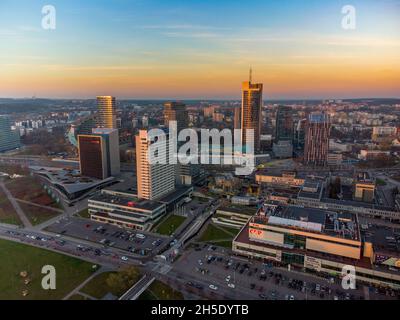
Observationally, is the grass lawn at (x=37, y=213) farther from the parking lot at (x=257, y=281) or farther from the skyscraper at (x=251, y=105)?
the skyscraper at (x=251, y=105)

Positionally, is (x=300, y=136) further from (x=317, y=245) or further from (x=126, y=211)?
(x=126, y=211)

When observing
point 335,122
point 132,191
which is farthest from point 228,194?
point 335,122

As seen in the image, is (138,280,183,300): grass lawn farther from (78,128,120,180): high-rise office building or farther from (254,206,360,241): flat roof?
(78,128,120,180): high-rise office building

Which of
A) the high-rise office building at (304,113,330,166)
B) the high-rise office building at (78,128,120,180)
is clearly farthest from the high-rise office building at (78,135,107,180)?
the high-rise office building at (304,113,330,166)

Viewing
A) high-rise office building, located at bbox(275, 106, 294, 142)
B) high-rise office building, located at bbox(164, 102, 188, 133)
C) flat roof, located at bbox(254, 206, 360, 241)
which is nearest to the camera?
flat roof, located at bbox(254, 206, 360, 241)

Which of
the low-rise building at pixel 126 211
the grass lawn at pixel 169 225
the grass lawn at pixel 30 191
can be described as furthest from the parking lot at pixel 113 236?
the grass lawn at pixel 30 191

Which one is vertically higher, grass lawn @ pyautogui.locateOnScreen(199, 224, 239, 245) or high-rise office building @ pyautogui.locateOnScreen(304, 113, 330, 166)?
high-rise office building @ pyautogui.locateOnScreen(304, 113, 330, 166)

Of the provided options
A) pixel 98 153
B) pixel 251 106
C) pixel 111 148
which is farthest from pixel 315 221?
pixel 251 106
